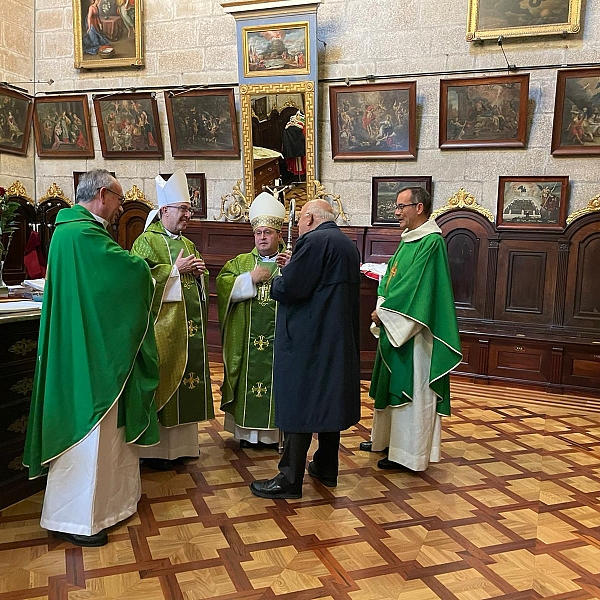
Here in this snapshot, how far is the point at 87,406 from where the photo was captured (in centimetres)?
337

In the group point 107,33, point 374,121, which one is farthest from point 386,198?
point 107,33

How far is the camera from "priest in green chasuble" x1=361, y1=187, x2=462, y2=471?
175 inches

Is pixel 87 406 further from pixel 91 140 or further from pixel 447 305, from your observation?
pixel 91 140

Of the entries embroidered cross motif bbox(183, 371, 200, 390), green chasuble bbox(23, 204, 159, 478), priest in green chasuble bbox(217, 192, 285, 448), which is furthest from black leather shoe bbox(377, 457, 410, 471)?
green chasuble bbox(23, 204, 159, 478)

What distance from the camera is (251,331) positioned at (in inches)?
190

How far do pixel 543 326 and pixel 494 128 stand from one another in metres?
2.37

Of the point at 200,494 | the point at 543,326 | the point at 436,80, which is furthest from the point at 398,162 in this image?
the point at 200,494

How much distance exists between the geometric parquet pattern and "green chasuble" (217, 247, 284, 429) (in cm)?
36

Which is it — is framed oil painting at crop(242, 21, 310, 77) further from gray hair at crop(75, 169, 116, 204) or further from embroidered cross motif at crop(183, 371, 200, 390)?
gray hair at crop(75, 169, 116, 204)

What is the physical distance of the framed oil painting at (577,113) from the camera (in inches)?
277

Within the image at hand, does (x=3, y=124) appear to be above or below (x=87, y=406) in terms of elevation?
above

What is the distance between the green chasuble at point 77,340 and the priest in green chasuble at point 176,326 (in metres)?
0.96

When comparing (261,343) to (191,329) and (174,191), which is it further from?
(174,191)

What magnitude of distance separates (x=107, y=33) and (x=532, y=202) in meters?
6.26
